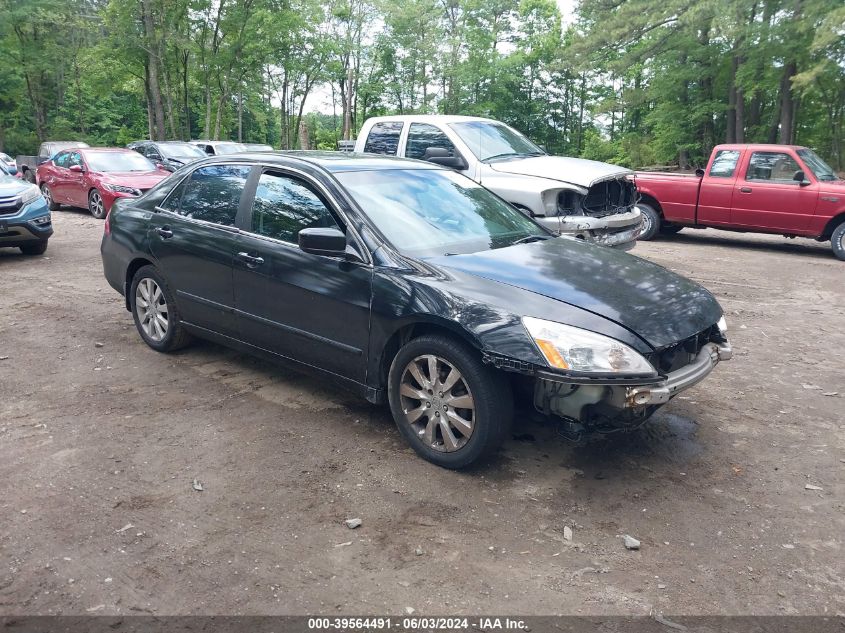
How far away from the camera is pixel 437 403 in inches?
155

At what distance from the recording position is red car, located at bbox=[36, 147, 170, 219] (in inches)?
581

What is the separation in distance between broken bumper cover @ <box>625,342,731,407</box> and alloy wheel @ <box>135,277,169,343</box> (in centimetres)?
391

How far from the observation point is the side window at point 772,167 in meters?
11.5

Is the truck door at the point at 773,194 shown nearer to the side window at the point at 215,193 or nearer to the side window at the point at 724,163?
the side window at the point at 724,163

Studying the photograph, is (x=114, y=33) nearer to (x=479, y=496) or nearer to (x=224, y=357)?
(x=224, y=357)

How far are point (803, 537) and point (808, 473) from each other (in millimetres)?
753

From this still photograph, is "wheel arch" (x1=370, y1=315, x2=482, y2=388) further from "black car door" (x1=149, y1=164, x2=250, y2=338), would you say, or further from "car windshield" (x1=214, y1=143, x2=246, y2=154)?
"car windshield" (x1=214, y1=143, x2=246, y2=154)

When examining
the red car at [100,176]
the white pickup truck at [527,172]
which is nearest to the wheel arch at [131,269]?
the white pickup truck at [527,172]

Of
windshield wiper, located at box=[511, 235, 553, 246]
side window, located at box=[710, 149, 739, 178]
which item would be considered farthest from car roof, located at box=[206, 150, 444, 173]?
side window, located at box=[710, 149, 739, 178]

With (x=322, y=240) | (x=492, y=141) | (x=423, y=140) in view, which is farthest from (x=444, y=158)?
(x=322, y=240)

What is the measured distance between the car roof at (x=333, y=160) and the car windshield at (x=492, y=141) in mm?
4399

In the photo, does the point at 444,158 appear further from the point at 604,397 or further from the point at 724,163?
the point at 604,397

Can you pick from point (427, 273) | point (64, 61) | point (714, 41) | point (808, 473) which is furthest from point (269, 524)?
point (64, 61)

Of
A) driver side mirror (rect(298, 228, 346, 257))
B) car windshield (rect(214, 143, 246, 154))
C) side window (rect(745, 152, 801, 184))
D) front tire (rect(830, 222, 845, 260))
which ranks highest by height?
car windshield (rect(214, 143, 246, 154))
